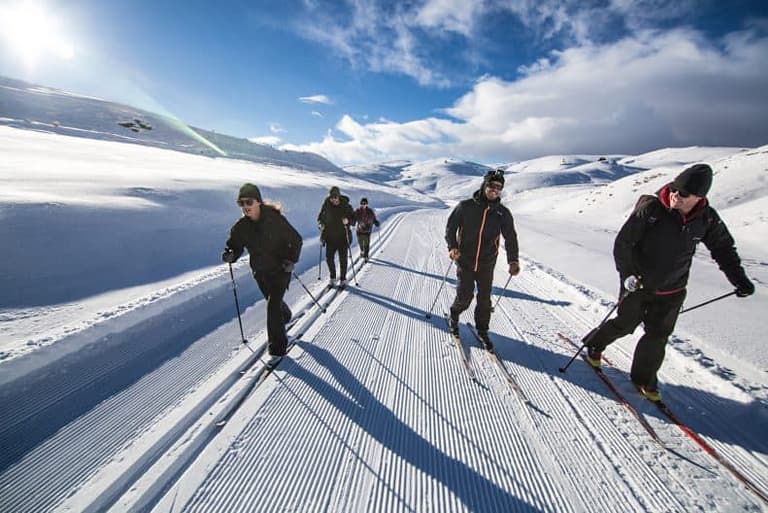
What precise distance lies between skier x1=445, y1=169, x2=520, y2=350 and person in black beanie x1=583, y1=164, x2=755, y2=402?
3.83 ft

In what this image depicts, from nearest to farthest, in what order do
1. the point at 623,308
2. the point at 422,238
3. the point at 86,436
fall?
the point at 86,436 < the point at 623,308 < the point at 422,238

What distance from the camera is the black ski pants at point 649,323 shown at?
3.07 meters

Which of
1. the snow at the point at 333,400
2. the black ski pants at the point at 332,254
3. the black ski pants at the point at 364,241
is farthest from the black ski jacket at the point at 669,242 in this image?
the black ski pants at the point at 364,241

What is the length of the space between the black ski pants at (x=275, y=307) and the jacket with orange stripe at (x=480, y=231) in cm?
212

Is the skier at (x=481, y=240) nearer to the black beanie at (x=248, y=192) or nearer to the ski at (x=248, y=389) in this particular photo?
the black beanie at (x=248, y=192)

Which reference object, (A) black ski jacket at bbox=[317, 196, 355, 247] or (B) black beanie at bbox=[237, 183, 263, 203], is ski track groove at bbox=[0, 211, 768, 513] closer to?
(B) black beanie at bbox=[237, 183, 263, 203]

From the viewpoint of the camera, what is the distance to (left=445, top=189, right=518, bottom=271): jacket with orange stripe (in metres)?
4.00

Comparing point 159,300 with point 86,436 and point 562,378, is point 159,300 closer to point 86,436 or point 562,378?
point 86,436

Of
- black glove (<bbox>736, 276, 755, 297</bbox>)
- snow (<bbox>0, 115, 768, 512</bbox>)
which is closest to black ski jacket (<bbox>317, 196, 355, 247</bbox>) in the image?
snow (<bbox>0, 115, 768, 512</bbox>)

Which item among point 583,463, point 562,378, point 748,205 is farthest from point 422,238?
point 748,205

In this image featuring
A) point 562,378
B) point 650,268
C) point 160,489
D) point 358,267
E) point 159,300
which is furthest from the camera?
point 358,267

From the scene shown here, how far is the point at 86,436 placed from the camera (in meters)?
2.58

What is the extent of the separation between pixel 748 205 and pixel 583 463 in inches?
1100

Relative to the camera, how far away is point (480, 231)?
3.99 m
